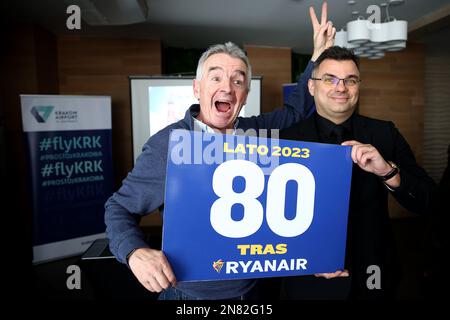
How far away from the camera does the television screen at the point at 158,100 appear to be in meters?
4.96

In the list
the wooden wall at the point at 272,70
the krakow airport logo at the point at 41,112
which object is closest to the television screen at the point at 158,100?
the wooden wall at the point at 272,70

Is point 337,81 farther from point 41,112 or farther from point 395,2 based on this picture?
point 41,112

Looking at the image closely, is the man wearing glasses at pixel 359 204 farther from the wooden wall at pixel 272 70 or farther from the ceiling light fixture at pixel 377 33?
the wooden wall at pixel 272 70

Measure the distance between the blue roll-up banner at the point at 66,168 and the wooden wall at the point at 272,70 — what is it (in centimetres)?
275

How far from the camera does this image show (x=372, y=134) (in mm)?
1359

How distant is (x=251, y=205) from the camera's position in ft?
3.51

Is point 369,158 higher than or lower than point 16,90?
lower

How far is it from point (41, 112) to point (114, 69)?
1.72 metres

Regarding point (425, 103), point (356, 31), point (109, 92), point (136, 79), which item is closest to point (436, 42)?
point (425, 103)

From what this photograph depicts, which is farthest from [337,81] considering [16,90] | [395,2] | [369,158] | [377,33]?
[16,90]

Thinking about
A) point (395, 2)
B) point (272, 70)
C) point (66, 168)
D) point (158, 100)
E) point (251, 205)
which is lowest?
point (66, 168)

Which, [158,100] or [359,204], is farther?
[158,100]
